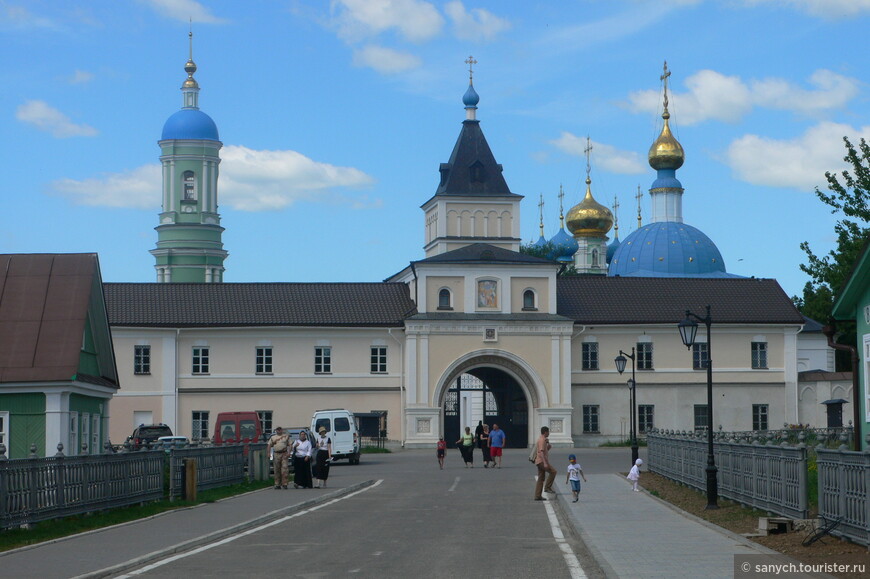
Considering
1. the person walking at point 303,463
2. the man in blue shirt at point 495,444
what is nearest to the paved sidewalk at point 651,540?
the person walking at point 303,463

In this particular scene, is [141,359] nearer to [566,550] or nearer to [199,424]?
[199,424]

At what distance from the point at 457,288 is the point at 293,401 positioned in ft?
32.1

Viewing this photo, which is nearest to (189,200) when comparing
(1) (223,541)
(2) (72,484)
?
(2) (72,484)

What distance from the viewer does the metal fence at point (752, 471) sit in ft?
63.2

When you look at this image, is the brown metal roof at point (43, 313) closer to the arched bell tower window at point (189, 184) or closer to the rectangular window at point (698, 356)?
the rectangular window at point (698, 356)

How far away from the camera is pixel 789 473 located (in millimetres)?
19625

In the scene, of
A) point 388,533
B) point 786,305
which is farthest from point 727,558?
point 786,305

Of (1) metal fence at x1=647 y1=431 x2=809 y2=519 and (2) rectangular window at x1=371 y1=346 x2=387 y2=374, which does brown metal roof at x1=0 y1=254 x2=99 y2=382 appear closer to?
(1) metal fence at x1=647 y1=431 x2=809 y2=519

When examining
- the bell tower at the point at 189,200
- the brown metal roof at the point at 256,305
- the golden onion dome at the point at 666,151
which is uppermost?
the golden onion dome at the point at 666,151

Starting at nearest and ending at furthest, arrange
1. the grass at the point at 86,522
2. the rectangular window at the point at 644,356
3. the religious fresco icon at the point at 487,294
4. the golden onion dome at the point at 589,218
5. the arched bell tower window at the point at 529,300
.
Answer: the grass at the point at 86,522
the religious fresco icon at the point at 487,294
the arched bell tower window at the point at 529,300
the rectangular window at the point at 644,356
the golden onion dome at the point at 589,218

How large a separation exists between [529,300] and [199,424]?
17332mm

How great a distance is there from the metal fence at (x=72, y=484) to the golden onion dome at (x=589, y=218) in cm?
8896

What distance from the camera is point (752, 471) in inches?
882

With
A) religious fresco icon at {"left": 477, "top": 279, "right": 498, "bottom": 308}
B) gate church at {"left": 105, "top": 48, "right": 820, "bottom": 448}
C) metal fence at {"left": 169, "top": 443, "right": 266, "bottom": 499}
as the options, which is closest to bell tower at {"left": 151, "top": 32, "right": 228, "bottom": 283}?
gate church at {"left": 105, "top": 48, "right": 820, "bottom": 448}
